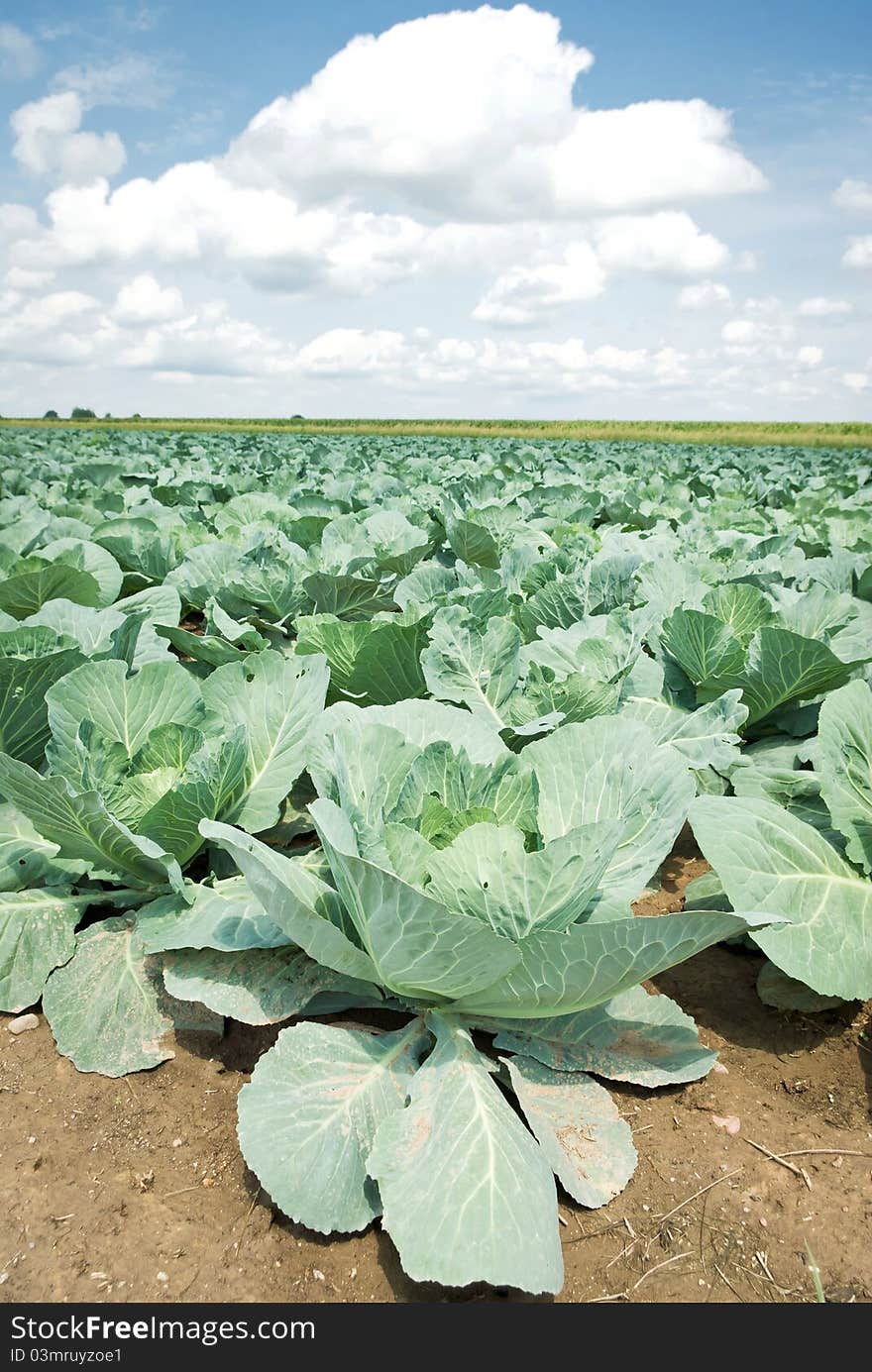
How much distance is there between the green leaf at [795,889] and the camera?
194 cm

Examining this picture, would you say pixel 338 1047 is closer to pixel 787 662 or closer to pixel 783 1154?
pixel 783 1154

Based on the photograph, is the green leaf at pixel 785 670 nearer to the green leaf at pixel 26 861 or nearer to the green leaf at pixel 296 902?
the green leaf at pixel 296 902

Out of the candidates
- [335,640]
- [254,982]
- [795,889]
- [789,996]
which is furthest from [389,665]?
[789,996]

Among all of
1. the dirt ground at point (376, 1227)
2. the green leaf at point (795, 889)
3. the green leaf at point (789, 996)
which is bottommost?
the dirt ground at point (376, 1227)

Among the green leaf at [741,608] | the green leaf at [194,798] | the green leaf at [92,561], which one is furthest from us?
the green leaf at [92,561]

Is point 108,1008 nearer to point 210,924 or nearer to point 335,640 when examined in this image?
point 210,924


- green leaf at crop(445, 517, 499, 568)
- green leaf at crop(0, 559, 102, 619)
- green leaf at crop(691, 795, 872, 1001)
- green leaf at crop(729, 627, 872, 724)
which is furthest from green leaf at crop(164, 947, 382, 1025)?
green leaf at crop(445, 517, 499, 568)

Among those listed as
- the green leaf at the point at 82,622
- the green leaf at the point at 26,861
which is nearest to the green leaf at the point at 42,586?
the green leaf at the point at 82,622

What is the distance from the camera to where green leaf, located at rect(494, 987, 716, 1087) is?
1896 millimetres

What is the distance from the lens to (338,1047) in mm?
1810

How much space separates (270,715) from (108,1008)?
2.86 feet

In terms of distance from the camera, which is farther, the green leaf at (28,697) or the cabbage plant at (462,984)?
the green leaf at (28,697)

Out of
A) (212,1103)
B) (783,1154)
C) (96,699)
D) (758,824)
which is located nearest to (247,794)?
(96,699)

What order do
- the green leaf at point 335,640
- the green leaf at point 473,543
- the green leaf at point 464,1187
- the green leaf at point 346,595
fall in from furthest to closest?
the green leaf at point 473,543 < the green leaf at point 346,595 < the green leaf at point 335,640 < the green leaf at point 464,1187
